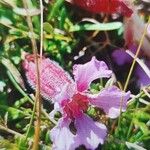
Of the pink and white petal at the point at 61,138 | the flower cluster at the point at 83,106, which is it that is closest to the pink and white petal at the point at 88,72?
the flower cluster at the point at 83,106

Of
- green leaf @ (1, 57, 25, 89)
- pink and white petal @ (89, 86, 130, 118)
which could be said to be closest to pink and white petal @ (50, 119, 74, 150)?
pink and white petal @ (89, 86, 130, 118)

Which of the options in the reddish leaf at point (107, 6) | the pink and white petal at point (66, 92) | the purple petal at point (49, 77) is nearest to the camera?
the pink and white petal at point (66, 92)

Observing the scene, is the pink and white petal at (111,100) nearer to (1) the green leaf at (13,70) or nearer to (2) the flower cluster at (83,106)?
(2) the flower cluster at (83,106)

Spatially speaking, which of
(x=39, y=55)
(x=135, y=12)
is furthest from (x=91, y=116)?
(x=135, y=12)

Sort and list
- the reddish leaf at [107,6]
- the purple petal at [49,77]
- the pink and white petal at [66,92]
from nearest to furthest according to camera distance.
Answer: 1. the pink and white petal at [66,92]
2. the purple petal at [49,77]
3. the reddish leaf at [107,6]

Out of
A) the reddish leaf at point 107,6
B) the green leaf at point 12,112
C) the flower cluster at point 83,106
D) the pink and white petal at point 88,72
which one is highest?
the reddish leaf at point 107,6
